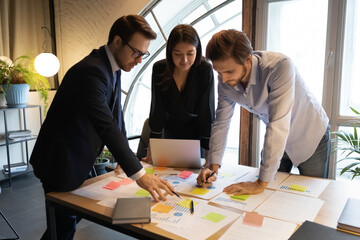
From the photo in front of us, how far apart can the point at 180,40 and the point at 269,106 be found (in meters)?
0.70

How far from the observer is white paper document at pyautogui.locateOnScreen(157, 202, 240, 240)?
1.04m

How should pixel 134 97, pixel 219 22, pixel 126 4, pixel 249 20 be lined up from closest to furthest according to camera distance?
pixel 249 20 < pixel 126 4 < pixel 219 22 < pixel 134 97

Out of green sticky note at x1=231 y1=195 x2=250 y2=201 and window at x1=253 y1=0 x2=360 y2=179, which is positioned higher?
window at x1=253 y1=0 x2=360 y2=179

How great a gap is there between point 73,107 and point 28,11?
12.3 feet

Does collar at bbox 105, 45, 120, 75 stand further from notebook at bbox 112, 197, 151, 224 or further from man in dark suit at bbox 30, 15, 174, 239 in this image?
notebook at bbox 112, 197, 151, 224

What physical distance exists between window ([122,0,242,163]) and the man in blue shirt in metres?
1.64

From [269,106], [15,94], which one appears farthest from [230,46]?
[15,94]

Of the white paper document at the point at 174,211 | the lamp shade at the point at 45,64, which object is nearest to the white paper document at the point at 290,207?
the white paper document at the point at 174,211

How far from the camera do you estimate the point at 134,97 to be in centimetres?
469

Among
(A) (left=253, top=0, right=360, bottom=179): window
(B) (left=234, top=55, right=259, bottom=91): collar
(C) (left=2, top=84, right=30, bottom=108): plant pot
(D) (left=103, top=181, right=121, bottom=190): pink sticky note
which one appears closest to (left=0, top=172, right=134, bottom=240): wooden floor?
(C) (left=2, top=84, right=30, bottom=108): plant pot

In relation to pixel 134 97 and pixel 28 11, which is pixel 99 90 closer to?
Result: pixel 134 97

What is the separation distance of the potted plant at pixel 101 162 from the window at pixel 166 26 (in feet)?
2.06

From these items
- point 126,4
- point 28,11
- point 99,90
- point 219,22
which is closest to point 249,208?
point 99,90

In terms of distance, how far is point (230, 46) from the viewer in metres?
1.31
